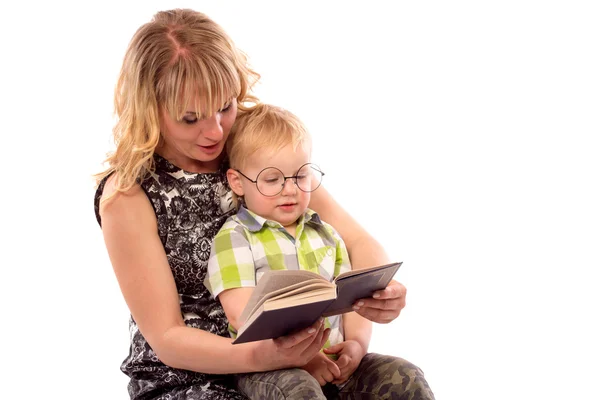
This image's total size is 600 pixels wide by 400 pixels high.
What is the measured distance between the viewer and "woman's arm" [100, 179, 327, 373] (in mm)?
1890

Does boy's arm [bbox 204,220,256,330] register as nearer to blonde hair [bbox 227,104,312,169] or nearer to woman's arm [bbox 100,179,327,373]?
woman's arm [bbox 100,179,327,373]

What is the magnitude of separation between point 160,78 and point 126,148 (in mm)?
188

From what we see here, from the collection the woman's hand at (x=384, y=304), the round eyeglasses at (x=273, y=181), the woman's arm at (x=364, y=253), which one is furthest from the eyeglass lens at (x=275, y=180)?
the woman's hand at (x=384, y=304)

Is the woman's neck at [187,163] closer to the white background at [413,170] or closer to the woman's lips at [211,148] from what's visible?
the woman's lips at [211,148]

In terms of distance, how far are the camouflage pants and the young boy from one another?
0.08 ft

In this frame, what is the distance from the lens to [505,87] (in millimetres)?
3693

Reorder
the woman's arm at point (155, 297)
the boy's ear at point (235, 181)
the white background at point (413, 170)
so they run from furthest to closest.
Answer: the white background at point (413, 170) < the boy's ear at point (235, 181) < the woman's arm at point (155, 297)

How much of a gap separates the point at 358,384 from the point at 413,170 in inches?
77.6

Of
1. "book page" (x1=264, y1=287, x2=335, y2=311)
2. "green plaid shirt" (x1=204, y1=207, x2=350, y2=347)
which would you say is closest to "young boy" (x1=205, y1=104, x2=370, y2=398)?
"green plaid shirt" (x1=204, y1=207, x2=350, y2=347)

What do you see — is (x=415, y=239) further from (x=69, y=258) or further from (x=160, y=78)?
(x=160, y=78)

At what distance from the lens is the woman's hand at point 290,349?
1.77 m

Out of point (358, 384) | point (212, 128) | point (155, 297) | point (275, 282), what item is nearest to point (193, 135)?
point (212, 128)

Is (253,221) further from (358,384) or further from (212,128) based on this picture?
(358,384)

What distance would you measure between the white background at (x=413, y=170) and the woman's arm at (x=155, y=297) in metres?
1.56
